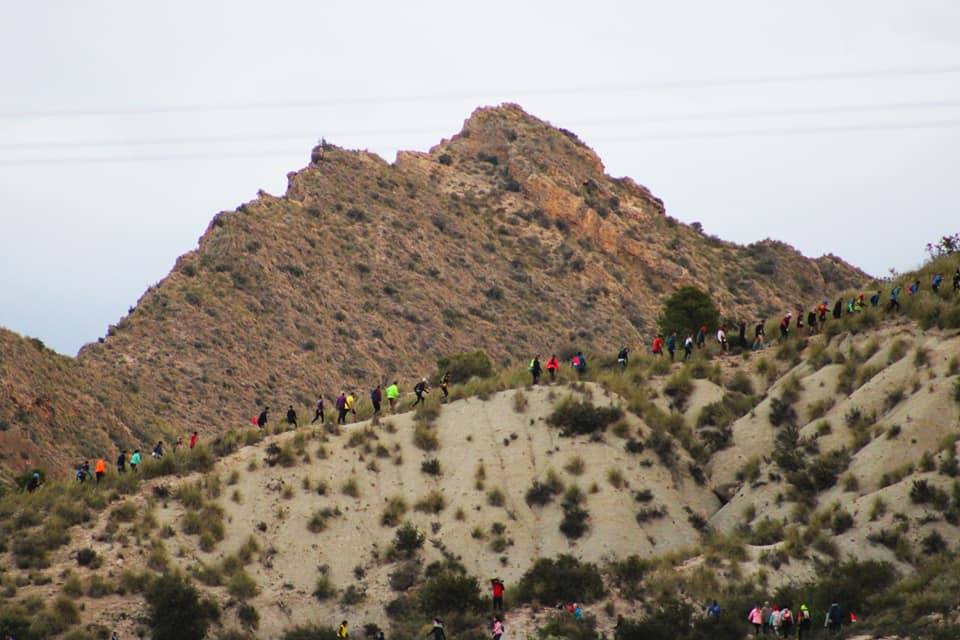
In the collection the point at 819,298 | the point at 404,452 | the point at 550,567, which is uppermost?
the point at 819,298

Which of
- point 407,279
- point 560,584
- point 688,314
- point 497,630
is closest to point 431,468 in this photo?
point 560,584

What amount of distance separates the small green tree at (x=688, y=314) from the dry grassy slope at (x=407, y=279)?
14.6m

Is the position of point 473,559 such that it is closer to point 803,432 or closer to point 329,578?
point 329,578

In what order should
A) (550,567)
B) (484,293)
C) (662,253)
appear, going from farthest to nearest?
(662,253), (484,293), (550,567)

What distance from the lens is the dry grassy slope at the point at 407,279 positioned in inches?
3346

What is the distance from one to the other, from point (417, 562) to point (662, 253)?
56387 mm

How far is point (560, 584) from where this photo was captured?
5212 centimetres

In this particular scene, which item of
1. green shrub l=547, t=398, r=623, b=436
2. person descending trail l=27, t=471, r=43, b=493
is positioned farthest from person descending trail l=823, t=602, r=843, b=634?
person descending trail l=27, t=471, r=43, b=493

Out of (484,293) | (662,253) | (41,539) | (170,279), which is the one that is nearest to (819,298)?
(662,253)

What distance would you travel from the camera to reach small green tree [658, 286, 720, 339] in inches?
3115

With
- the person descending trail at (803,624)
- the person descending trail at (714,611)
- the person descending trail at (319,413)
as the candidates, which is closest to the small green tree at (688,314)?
the person descending trail at (319,413)

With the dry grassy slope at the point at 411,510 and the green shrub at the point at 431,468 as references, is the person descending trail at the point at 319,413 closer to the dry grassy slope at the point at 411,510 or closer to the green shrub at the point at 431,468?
the dry grassy slope at the point at 411,510

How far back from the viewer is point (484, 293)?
100125mm

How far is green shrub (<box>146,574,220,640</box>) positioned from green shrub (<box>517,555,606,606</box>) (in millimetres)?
9095
